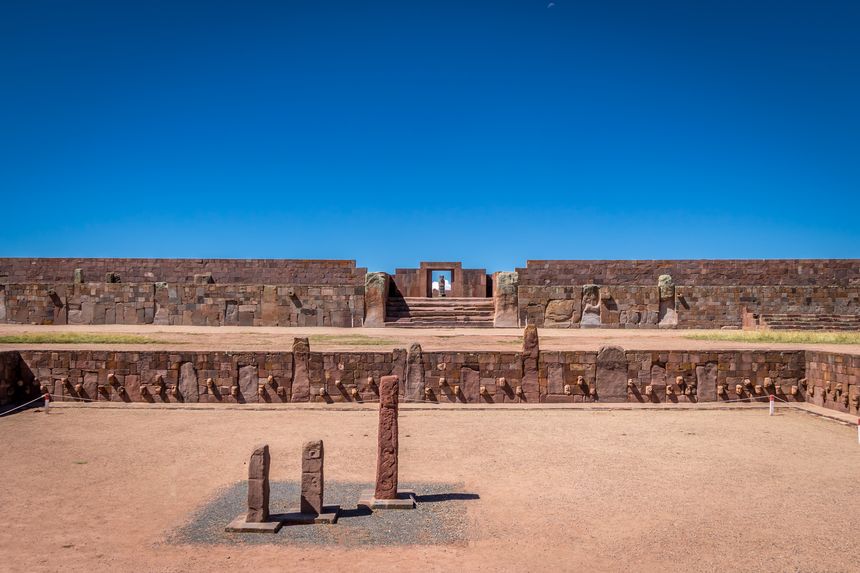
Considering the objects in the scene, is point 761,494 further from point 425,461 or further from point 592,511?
point 425,461

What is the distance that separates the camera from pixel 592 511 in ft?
18.7

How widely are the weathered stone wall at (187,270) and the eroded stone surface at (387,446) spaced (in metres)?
17.4

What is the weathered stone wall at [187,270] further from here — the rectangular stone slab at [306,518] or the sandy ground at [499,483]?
the rectangular stone slab at [306,518]

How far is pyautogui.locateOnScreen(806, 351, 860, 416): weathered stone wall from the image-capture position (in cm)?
942

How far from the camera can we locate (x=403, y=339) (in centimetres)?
1557

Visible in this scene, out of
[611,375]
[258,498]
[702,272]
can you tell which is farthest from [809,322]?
[258,498]

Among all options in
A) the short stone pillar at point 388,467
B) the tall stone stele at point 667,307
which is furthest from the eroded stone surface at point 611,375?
the tall stone stele at point 667,307

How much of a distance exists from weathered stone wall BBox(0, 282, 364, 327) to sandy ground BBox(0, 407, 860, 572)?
9.83m

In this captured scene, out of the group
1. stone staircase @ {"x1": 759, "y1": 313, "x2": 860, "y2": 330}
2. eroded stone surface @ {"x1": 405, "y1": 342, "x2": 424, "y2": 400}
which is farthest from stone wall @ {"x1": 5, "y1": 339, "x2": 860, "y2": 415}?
stone staircase @ {"x1": 759, "y1": 313, "x2": 860, "y2": 330}

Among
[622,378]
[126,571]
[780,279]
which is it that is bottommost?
[126,571]

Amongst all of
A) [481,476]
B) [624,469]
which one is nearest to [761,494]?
[624,469]

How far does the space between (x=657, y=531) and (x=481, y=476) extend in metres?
2.09

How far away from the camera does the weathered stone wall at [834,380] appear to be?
942cm

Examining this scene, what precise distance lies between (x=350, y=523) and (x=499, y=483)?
70.6 inches
